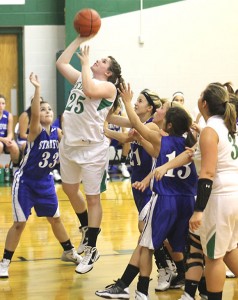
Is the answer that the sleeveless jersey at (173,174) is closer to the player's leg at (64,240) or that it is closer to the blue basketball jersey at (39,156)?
the blue basketball jersey at (39,156)

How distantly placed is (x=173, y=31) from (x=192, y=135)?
8.36 metres

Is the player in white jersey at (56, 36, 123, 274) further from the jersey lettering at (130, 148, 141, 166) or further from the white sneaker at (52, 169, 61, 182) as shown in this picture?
the white sneaker at (52, 169, 61, 182)

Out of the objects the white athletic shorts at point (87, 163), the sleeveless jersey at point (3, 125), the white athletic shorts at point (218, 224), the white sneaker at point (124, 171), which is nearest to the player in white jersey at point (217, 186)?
the white athletic shorts at point (218, 224)

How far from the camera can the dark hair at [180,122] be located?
14.9 feet

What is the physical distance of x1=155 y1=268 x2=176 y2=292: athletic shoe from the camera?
4957mm

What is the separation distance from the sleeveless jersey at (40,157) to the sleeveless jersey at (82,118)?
13cm

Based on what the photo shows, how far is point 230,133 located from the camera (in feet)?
13.3

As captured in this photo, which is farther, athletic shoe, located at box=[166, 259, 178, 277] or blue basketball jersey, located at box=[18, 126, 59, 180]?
blue basketball jersey, located at box=[18, 126, 59, 180]

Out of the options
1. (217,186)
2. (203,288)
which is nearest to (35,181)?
(203,288)

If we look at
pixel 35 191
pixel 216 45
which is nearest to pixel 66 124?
pixel 35 191

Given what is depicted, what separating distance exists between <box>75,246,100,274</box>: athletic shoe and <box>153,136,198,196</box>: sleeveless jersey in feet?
3.31

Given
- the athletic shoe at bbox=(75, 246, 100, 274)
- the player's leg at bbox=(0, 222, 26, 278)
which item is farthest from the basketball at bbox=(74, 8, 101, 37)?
the athletic shoe at bbox=(75, 246, 100, 274)

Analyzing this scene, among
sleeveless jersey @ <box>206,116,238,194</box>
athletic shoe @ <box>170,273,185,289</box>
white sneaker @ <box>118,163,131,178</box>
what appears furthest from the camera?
white sneaker @ <box>118,163,131,178</box>

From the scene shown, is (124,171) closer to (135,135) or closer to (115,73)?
(115,73)
